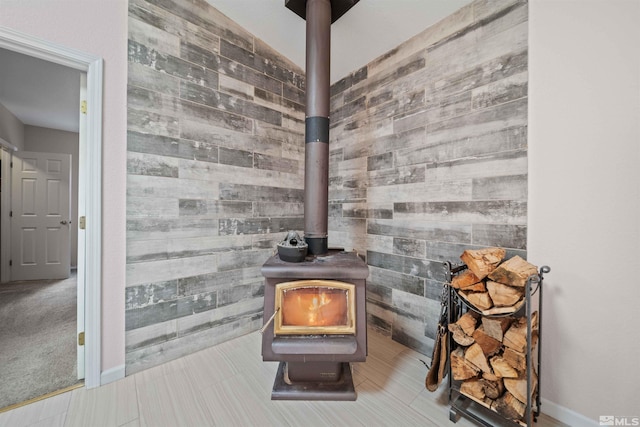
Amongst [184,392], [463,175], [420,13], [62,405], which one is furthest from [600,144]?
[62,405]

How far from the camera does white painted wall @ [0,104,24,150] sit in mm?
3365

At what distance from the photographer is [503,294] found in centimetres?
116

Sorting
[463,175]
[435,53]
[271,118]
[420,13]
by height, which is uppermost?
[420,13]

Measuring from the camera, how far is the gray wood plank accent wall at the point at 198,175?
63.0 inches

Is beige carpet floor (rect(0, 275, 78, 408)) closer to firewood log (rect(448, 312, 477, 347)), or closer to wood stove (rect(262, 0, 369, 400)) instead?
wood stove (rect(262, 0, 369, 400))

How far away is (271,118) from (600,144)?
7.11 feet

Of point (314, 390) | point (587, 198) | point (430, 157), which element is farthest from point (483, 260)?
point (314, 390)

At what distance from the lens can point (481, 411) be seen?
1302mm

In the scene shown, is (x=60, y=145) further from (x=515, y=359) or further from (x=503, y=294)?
(x=515, y=359)

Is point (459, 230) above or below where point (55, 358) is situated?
above

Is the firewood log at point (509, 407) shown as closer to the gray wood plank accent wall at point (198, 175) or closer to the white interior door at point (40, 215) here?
the gray wood plank accent wall at point (198, 175)

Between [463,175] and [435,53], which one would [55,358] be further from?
[435,53]

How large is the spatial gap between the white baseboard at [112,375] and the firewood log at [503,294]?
2.26 m

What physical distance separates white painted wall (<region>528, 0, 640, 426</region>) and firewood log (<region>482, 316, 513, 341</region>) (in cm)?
30
